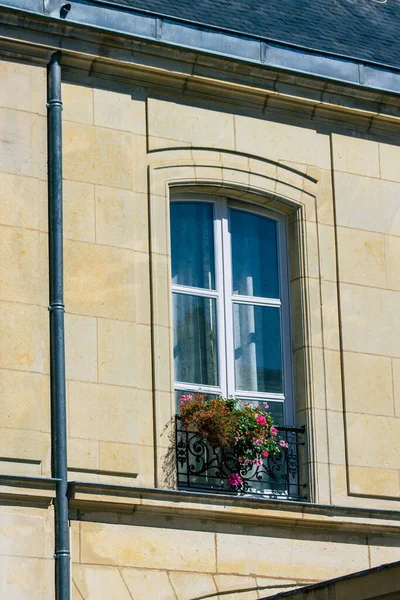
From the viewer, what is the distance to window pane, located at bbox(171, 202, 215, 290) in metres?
15.3

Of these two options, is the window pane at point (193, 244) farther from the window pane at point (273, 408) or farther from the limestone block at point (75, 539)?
the limestone block at point (75, 539)

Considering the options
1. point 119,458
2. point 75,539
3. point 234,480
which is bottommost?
point 75,539

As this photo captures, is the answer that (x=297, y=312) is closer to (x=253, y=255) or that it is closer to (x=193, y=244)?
(x=253, y=255)

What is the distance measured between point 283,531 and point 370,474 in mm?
1003

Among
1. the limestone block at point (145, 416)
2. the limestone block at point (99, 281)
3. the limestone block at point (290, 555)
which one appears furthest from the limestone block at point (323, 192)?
the limestone block at point (290, 555)

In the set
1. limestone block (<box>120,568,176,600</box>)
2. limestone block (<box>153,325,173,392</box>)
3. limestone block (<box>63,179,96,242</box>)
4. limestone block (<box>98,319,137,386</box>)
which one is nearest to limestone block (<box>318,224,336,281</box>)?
limestone block (<box>153,325,173,392</box>)

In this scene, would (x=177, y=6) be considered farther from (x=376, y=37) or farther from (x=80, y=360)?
(x=80, y=360)

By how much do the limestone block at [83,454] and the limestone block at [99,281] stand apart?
102 centimetres

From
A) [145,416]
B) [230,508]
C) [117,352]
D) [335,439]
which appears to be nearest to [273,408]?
[335,439]

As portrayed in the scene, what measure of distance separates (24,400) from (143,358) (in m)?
1.20

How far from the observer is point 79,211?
14.5 meters

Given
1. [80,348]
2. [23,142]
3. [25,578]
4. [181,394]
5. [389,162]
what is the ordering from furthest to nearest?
1. [389,162]
2. [181,394]
3. [23,142]
4. [80,348]
5. [25,578]

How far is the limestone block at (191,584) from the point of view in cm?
1409

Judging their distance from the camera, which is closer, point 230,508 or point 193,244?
point 230,508
